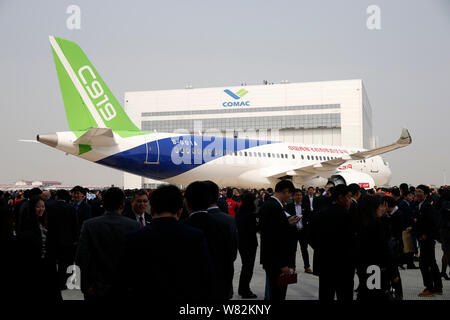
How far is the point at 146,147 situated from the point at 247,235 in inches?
493

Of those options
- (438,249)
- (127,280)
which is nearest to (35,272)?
(127,280)

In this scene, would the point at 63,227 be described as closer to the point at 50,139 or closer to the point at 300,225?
the point at 300,225

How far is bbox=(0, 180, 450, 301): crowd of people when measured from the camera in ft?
9.90

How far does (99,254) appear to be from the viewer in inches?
164

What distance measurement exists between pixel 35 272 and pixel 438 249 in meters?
14.3

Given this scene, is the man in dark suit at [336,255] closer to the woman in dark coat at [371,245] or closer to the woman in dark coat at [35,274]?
the woman in dark coat at [371,245]

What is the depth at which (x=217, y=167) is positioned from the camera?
2231 cm

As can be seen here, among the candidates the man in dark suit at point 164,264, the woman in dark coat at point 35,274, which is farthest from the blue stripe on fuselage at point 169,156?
the woman in dark coat at point 35,274

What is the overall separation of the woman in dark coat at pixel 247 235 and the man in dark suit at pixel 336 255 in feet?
7.44

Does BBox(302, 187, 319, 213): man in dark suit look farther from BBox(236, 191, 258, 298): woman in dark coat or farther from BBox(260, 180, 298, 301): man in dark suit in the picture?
BBox(260, 180, 298, 301): man in dark suit

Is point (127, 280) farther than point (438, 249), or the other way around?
point (438, 249)

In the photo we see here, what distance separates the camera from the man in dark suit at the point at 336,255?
539 cm

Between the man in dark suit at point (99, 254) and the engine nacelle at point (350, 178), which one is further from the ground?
the engine nacelle at point (350, 178)
